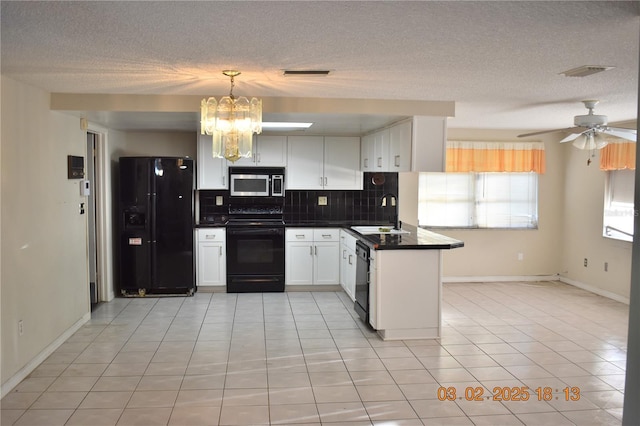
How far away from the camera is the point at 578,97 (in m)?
4.88

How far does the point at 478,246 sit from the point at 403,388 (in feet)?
15.0

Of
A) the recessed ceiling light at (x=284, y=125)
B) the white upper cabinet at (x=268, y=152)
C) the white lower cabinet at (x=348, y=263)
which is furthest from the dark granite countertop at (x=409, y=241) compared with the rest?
the white upper cabinet at (x=268, y=152)

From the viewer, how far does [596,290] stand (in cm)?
737

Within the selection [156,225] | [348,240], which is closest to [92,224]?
[156,225]

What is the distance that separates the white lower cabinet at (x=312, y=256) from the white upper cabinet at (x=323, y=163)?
2.32ft

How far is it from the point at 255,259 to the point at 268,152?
1.42m

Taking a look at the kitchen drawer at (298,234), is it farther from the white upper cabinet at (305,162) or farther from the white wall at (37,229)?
the white wall at (37,229)

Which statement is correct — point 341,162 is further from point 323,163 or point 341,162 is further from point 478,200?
point 478,200

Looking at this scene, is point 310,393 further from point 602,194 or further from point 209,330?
point 602,194

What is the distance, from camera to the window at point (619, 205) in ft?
22.5

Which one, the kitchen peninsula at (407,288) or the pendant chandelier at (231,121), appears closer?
the pendant chandelier at (231,121)

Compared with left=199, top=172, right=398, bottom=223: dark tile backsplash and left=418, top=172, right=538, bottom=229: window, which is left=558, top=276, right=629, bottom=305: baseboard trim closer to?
left=418, top=172, right=538, bottom=229: window

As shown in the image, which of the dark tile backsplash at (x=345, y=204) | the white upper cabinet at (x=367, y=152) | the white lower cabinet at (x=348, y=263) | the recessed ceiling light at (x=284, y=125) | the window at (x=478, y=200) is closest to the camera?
the recessed ceiling light at (x=284, y=125)

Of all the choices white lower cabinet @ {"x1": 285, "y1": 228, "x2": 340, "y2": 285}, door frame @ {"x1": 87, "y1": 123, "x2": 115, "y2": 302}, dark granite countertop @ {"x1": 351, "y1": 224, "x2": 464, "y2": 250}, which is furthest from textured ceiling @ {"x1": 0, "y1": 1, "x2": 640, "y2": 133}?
white lower cabinet @ {"x1": 285, "y1": 228, "x2": 340, "y2": 285}
